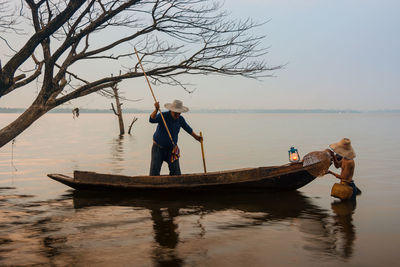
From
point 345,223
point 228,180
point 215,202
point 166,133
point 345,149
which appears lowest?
point 345,223

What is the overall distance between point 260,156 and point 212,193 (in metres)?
12.9

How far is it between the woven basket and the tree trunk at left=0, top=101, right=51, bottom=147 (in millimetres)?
7190

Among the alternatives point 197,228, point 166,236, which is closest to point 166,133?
point 197,228

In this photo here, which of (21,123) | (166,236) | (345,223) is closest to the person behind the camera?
(166,236)

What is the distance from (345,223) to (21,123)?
25.0ft

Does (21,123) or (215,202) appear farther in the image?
(21,123)

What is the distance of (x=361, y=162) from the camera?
1939cm

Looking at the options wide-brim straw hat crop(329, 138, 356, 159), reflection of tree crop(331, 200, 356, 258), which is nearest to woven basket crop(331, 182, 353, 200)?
reflection of tree crop(331, 200, 356, 258)

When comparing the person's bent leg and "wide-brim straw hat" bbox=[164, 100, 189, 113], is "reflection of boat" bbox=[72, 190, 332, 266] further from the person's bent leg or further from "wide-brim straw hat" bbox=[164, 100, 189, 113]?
"wide-brim straw hat" bbox=[164, 100, 189, 113]

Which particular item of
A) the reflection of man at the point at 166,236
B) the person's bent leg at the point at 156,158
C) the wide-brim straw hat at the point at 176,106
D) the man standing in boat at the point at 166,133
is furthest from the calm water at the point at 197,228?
the wide-brim straw hat at the point at 176,106

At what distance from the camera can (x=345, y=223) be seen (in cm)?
758

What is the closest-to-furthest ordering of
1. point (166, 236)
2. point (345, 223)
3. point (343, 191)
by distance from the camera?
point (166, 236), point (345, 223), point (343, 191)

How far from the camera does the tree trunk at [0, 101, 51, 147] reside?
33.1ft

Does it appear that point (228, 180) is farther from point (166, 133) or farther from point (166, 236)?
point (166, 236)
